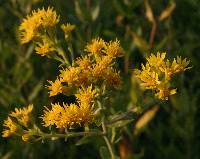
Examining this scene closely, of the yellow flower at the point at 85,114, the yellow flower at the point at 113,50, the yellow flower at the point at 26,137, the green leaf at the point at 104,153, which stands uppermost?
the yellow flower at the point at 113,50

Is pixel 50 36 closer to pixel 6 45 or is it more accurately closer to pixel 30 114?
pixel 30 114

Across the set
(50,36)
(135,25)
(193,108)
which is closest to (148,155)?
(193,108)

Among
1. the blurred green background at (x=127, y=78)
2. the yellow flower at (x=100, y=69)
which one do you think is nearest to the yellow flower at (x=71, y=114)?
the yellow flower at (x=100, y=69)

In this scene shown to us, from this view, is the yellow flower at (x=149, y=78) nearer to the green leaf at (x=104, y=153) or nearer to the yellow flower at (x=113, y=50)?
the yellow flower at (x=113, y=50)

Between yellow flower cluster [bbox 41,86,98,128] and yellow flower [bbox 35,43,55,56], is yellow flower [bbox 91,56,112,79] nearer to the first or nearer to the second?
yellow flower cluster [bbox 41,86,98,128]

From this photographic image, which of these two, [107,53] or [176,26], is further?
[176,26]
